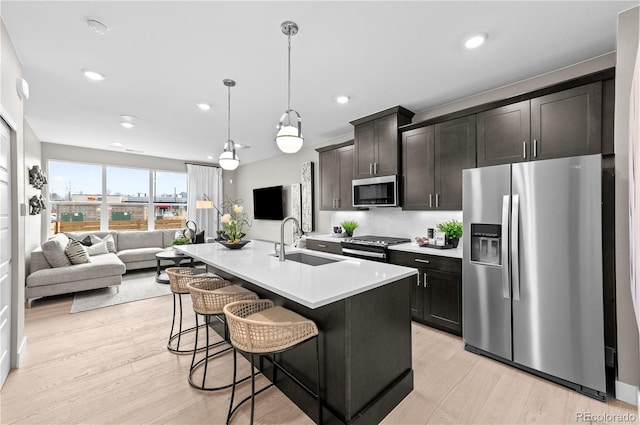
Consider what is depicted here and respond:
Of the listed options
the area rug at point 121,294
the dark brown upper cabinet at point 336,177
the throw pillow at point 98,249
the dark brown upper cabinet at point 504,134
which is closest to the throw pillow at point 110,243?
the throw pillow at point 98,249

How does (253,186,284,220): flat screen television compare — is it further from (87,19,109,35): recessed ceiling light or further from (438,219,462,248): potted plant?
(87,19,109,35): recessed ceiling light

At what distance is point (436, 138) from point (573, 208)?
63.3 inches

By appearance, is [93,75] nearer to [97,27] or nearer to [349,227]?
[97,27]

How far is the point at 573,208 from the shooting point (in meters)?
2.06

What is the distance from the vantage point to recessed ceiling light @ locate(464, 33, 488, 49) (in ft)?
7.03

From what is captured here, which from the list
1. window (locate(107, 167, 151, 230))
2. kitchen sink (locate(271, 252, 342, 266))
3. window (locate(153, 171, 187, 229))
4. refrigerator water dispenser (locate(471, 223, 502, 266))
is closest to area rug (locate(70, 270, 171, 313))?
window (locate(107, 167, 151, 230))

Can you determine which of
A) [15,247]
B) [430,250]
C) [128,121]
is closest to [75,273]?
[15,247]

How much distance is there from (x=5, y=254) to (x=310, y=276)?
2.43 meters

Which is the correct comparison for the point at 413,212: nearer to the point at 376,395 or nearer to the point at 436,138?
the point at 436,138

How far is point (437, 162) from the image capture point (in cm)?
334

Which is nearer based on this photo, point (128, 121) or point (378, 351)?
point (378, 351)

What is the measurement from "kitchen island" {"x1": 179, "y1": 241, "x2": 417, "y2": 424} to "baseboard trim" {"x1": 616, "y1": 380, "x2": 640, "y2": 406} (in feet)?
4.70

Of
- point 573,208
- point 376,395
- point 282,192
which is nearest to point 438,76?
point 573,208

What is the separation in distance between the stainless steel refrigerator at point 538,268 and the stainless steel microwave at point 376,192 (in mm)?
Answer: 1131
